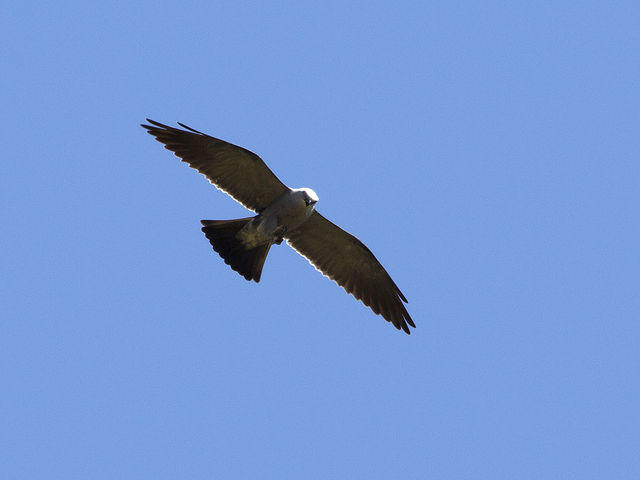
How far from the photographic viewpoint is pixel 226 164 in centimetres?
1408

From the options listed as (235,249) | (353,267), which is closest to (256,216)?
(235,249)

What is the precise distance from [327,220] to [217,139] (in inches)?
84.0

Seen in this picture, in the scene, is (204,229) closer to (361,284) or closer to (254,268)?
(254,268)

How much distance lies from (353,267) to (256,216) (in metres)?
2.05

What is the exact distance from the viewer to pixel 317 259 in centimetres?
1523

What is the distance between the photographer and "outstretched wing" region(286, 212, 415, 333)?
14945 millimetres

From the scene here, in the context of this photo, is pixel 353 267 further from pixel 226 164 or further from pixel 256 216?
pixel 226 164

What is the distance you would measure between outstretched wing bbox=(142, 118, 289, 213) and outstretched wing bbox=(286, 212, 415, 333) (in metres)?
0.91

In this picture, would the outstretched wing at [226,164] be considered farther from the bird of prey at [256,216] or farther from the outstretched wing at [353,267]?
the outstretched wing at [353,267]

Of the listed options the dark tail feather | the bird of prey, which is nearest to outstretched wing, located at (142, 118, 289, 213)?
the bird of prey

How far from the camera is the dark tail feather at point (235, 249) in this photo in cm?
1410

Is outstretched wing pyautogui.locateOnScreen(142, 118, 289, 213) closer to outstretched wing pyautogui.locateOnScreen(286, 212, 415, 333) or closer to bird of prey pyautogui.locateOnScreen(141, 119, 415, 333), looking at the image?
bird of prey pyautogui.locateOnScreen(141, 119, 415, 333)

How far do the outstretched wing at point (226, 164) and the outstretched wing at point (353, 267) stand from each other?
0.91 meters

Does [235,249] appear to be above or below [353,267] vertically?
below
